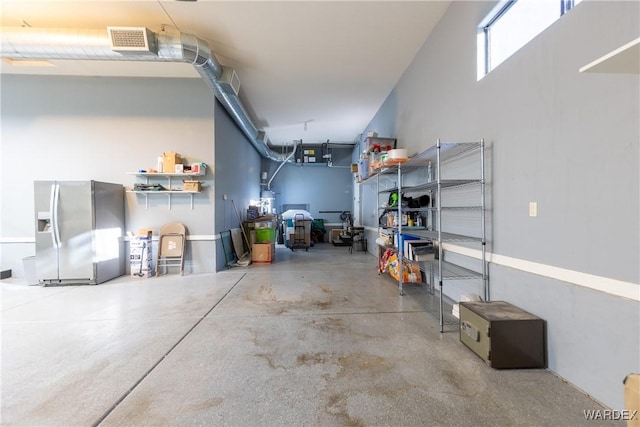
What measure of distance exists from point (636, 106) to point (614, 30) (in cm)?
48

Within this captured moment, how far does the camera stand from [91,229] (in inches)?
161

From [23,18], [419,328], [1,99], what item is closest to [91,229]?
[23,18]

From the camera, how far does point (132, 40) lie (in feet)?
10.4

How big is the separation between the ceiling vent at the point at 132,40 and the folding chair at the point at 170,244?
2795 mm

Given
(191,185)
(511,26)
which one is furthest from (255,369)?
(191,185)

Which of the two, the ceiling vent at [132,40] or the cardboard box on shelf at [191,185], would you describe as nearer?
the ceiling vent at [132,40]

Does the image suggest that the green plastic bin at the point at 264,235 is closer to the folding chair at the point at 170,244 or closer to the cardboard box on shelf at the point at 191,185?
the folding chair at the point at 170,244

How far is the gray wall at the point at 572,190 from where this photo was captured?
1378mm

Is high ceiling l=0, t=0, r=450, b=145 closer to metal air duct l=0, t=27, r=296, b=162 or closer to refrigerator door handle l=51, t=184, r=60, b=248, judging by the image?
metal air duct l=0, t=27, r=296, b=162

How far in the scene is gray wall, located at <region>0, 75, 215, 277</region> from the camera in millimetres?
4598

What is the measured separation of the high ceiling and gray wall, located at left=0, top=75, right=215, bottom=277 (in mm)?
315

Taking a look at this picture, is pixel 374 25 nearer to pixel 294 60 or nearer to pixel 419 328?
pixel 294 60

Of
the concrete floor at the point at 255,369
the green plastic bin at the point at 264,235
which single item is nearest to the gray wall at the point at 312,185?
the green plastic bin at the point at 264,235

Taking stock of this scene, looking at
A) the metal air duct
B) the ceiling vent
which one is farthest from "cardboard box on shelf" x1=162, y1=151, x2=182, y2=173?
the ceiling vent
